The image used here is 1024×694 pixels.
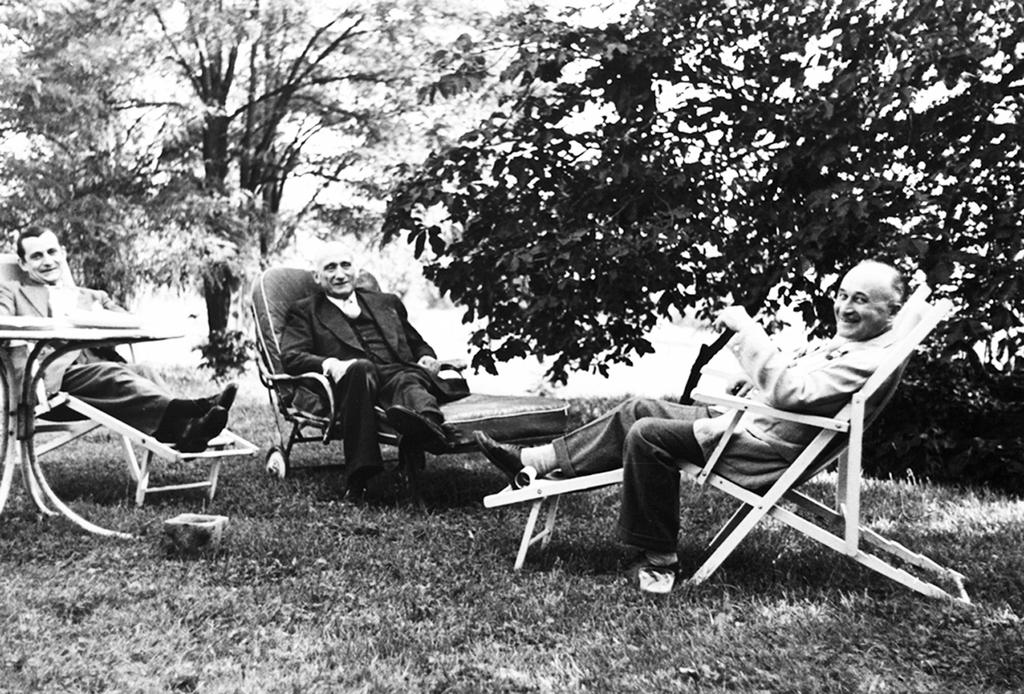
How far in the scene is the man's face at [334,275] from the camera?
220 inches

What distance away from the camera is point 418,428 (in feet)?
15.0

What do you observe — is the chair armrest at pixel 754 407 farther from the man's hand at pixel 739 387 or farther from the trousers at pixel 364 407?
the trousers at pixel 364 407

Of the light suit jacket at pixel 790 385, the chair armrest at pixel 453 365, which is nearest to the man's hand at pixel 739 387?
the light suit jacket at pixel 790 385

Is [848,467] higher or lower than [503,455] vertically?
higher

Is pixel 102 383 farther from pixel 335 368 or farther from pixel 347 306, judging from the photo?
pixel 347 306

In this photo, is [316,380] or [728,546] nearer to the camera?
[728,546]

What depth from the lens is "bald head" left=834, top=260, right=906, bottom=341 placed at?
11.3 feet

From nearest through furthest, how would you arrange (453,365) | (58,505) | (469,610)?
(469,610) < (58,505) < (453,365)

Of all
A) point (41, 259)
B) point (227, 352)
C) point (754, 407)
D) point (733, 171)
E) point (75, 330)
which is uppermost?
point (733, 171)

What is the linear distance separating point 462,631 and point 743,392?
1441 mm

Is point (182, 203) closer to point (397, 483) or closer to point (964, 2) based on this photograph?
point (397, 483)

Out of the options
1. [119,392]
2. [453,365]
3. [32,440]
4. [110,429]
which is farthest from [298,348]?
[32,440]

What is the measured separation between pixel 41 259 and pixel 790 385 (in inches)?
139

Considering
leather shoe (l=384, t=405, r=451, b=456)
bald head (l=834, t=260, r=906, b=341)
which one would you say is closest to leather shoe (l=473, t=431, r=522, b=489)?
leather shoe (l=384, t=405, r=451, b=456)
